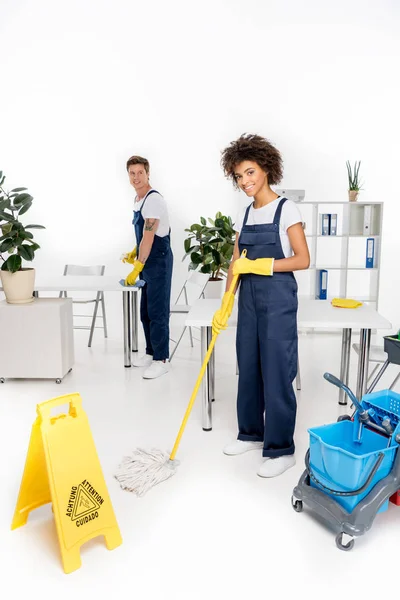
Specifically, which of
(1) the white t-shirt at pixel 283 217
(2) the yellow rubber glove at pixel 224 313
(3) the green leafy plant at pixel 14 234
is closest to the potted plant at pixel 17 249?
(3) the green leafy plant at pixel 14 234

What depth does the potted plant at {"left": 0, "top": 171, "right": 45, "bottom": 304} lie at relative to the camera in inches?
145

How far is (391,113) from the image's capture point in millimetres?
5488

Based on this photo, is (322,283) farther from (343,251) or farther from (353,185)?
(353,185)

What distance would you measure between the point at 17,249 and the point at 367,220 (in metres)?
3.35

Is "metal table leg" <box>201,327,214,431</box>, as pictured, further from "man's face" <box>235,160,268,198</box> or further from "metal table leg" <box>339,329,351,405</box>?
"metal table leg" <box>339,329,351,405</box>

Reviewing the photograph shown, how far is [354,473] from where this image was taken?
196 centimetres

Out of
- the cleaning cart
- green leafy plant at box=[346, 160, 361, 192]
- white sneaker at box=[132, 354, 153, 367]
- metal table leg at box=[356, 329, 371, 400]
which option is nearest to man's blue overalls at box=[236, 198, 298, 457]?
the cleaning cart

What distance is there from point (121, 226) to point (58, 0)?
2.36 m

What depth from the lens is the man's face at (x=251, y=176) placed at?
2.46m

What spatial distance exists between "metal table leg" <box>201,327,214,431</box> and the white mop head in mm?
400

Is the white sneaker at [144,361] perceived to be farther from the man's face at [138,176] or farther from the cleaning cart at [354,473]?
the cleaning cart at [354,473]

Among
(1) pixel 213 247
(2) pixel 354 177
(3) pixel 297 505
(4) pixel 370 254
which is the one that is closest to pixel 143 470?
(3) pixel 297 505

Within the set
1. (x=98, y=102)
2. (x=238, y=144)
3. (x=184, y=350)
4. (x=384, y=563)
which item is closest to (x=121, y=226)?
(x=98, y=102)

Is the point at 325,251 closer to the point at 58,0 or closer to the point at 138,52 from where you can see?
the point at 138,52
